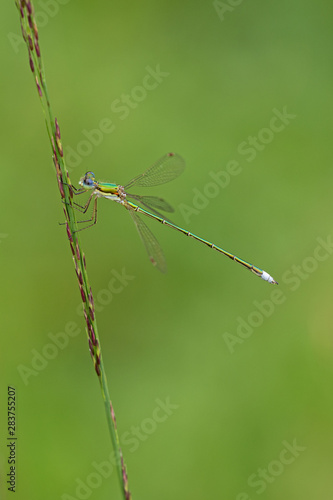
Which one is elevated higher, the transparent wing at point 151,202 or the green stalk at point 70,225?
the transparent wing at point 151,202

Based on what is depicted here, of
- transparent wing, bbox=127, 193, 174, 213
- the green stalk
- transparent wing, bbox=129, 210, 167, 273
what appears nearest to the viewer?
the green stalk

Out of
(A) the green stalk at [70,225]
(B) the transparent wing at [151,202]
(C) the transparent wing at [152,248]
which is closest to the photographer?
(A) the green stalk at [70,225]

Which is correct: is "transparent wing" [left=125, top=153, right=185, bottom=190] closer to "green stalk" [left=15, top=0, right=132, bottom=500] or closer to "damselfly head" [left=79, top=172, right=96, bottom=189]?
"damselfly head" [left=79, top=172, right=96, bottom=189]

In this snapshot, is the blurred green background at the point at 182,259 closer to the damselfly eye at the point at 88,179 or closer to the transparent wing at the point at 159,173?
the transparent wing at the point at 159,173

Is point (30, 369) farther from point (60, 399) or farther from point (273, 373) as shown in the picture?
point (273, 373)

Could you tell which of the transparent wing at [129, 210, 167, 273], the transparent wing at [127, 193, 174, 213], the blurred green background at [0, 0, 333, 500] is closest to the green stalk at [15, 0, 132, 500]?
the transparent wing at [129, 210, 167, 273]

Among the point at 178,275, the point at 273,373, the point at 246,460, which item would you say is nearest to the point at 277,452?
the point at 246,460

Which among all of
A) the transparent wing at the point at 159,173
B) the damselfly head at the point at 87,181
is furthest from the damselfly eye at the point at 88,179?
the transparent wing at the point at 159,173
